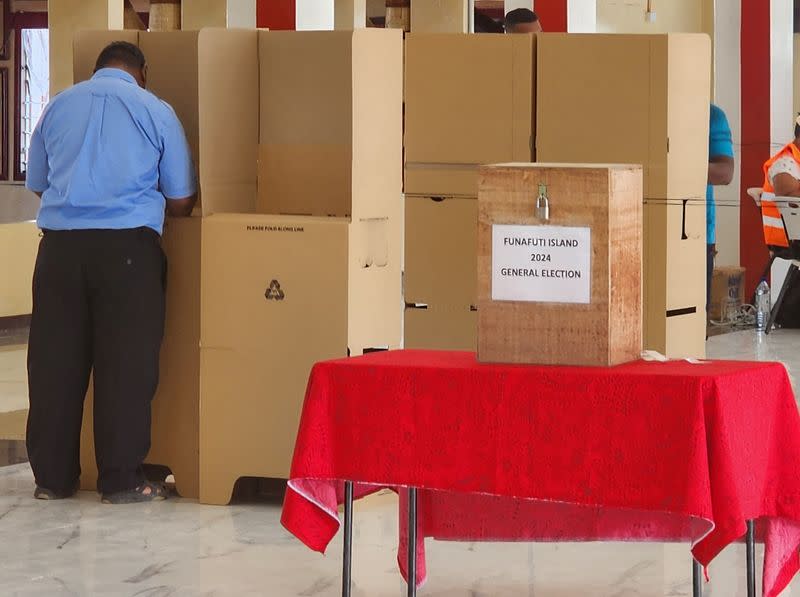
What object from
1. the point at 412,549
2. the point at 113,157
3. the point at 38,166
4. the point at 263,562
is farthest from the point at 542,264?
the point at 38,166

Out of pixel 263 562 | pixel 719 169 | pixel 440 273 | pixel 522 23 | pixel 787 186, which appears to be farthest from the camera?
pixel 787 186

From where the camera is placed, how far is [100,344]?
4375mm

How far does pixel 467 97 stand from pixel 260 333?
1036 millimetres

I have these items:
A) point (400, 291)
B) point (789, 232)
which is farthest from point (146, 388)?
point (789, 232)

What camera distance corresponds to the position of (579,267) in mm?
2688

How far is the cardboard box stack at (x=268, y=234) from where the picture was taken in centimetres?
425

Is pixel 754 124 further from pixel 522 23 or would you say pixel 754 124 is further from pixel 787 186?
pixel 522 23

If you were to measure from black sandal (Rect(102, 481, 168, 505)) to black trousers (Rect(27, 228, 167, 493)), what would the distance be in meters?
0.02

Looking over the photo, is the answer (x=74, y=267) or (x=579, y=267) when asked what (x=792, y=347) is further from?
(x=579, y=267)

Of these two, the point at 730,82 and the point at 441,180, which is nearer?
the point at 441,180

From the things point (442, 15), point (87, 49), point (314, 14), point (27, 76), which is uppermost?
point (27, 76)

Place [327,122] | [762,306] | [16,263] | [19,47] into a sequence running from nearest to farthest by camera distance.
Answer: [327,122], [16,263], [762,306], [19,47]

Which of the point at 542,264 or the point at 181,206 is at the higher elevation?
the point at 181,206

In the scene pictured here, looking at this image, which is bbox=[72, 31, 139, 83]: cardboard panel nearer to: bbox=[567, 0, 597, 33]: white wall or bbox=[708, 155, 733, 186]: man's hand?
bbox=[708, 155, 733, 186]: man's hand
